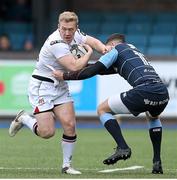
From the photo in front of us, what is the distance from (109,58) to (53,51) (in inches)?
29.3

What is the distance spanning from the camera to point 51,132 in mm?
10844

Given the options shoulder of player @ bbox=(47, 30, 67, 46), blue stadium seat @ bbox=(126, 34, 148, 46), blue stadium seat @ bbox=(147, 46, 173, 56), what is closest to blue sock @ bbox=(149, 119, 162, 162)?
shoulder of player @ bbox=(47, 30, 67, 46)

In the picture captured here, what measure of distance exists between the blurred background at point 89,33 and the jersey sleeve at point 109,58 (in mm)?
9533

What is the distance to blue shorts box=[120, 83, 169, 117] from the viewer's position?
10.3 metres

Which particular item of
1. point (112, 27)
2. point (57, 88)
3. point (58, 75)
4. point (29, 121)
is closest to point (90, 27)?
point (112, 27)

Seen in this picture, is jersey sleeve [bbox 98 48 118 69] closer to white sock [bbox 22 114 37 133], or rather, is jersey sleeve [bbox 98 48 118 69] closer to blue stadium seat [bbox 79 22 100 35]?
white sock [bbox 22 114 37 133]

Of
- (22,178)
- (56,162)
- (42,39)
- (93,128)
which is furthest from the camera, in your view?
(42,39)

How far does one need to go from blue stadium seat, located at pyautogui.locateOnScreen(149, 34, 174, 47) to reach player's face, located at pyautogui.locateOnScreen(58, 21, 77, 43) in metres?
13.5

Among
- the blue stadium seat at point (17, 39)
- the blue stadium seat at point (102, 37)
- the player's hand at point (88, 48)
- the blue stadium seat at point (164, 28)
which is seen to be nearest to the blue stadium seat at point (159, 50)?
the blue stadium seat at point (164, 28)

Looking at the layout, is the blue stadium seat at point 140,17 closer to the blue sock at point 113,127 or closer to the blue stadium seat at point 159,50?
the blue stadium seat at point 159,50

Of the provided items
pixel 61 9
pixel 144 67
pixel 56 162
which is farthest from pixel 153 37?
pixel 144 67

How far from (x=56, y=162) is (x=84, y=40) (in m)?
2.12

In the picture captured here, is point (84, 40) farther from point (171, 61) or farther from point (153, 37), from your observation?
point (153, 37)

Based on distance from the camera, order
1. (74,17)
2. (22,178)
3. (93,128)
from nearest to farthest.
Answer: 1. (22,178)
2. (74,17)
3. (93,128)
